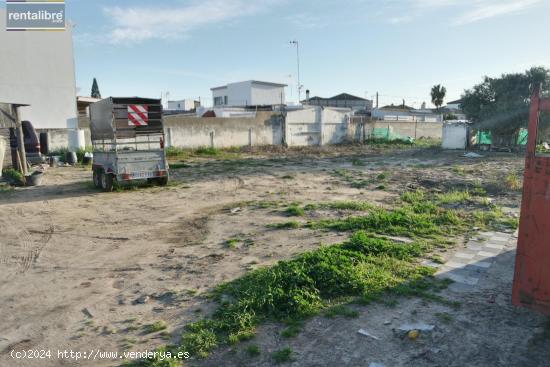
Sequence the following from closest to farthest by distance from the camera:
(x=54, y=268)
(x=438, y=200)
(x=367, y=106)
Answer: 1. (x=54, y=268)
2. (x=438, y=200)
3. (x=367, y=106)

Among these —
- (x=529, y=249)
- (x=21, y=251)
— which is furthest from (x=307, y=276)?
(x=21, y=251)

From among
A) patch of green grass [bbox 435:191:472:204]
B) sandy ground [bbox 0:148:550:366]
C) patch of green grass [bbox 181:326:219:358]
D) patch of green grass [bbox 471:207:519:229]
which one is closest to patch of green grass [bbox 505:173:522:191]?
sandy ground [bbox 0:148:550:366]

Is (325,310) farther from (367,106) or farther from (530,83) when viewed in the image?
(367,106)

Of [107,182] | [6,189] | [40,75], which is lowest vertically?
[6,189]

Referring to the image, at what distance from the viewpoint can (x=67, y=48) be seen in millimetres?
24688

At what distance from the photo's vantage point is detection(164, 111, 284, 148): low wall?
23.4m

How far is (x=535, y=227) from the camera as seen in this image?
138 inches

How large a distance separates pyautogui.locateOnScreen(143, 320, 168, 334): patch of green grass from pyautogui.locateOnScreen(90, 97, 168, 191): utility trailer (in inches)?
309

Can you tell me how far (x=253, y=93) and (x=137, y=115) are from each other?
38190mm

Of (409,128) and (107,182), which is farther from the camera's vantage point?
(409,128)

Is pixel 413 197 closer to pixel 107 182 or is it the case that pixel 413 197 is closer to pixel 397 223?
pixel 397 223

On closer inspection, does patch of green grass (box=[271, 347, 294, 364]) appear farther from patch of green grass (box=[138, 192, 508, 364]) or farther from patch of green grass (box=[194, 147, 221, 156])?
patch of green grass (box=[194, 147, 221, 156])

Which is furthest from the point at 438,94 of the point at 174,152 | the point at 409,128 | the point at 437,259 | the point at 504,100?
the point at 437,259

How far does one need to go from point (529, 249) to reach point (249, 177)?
11.6m
